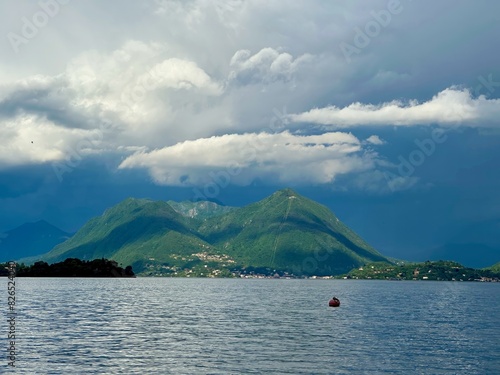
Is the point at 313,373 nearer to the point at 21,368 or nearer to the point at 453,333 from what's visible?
the point at 21,368

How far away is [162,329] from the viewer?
387 ft

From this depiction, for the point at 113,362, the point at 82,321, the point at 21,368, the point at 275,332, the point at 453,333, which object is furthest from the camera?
the point at 82,321

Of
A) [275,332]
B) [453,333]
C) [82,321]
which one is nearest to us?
[275,332]

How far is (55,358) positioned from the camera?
3201 inches

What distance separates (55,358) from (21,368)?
8.05 m

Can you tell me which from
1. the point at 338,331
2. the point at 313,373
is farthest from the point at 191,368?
the point at 338,331

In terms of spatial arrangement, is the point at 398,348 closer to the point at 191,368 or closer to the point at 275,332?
the point at 275,332

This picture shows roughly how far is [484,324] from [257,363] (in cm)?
8696

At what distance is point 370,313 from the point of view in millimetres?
173125

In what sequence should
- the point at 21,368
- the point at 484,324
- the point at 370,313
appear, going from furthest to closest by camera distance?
the point at 370,313 → the point at 484,324 → the point at 21,368

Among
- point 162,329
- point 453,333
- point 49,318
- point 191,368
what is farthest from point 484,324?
point 49,318

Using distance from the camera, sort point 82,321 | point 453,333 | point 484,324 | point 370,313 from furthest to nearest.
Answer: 1. point 370,313
2. point 484,324
3. point 82,321
4. point 453,333

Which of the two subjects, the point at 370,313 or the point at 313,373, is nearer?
the point at 313,373

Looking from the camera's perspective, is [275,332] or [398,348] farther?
[275,332]
